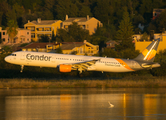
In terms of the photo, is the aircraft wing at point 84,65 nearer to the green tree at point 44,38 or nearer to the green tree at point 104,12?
the green tree at point 44,38

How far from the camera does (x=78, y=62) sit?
38.2 m

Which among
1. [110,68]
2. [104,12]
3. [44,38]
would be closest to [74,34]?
[44,38]

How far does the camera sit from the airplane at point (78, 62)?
1444 inches

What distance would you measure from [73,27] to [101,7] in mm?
33656

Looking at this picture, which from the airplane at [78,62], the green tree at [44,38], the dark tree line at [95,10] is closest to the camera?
the airplane at [78,62]

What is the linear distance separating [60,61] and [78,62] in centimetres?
233

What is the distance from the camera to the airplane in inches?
1444

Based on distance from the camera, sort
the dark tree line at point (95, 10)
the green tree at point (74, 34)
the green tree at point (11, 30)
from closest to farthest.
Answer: the green tree at point (74, 34), the green tree at point (11, 30), the dark tree line at point (95, 10)

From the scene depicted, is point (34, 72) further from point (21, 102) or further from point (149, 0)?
point (149, 0)

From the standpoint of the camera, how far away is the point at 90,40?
339ft

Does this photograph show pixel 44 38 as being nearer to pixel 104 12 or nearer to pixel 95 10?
pixel 104 12

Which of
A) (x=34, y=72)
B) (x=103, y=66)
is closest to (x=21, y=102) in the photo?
(x=103, y=66)

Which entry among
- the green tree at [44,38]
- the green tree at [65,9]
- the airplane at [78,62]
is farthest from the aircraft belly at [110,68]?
the green tree at [65,9]

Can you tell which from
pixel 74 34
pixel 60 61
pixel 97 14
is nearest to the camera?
pixel 60 61
